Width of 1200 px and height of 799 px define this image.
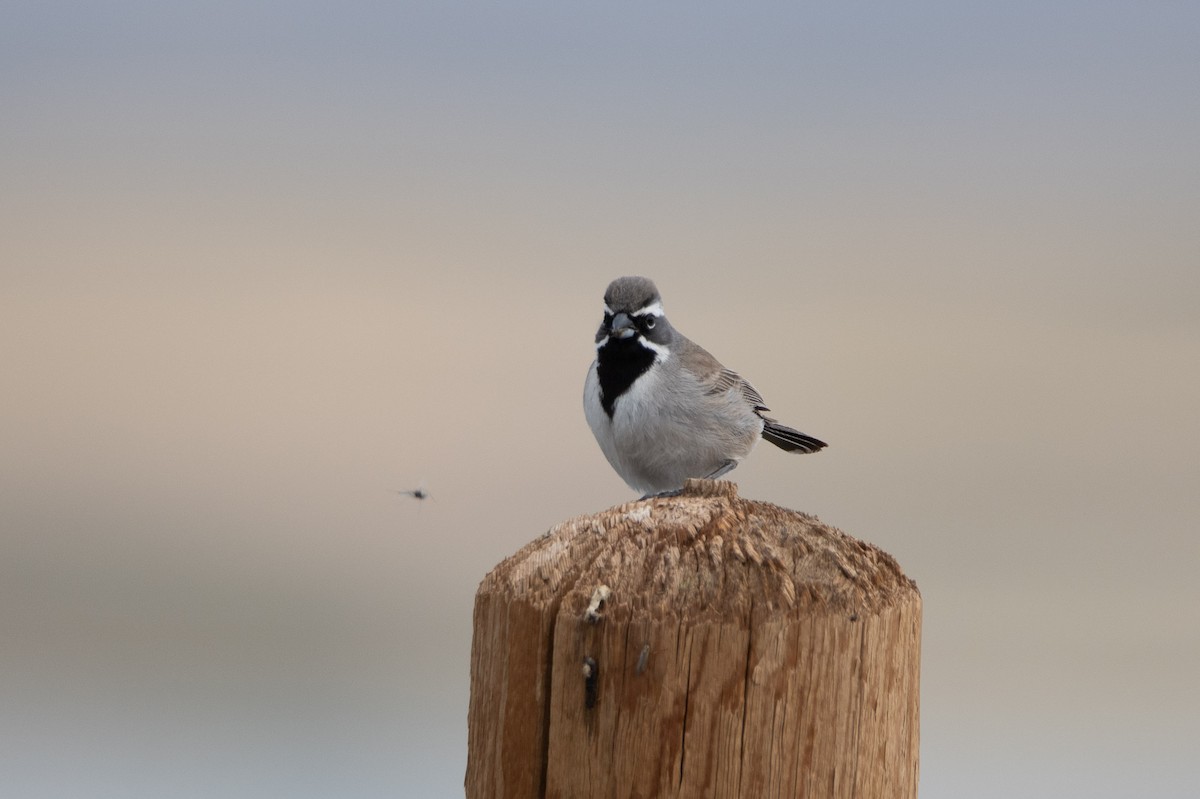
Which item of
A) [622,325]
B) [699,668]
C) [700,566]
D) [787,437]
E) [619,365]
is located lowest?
[699,668]

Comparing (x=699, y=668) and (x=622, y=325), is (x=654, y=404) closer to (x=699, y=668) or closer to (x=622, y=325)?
(x=622, y=325)

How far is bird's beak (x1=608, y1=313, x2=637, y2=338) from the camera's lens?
569cm

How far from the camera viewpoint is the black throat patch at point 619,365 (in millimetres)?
5703

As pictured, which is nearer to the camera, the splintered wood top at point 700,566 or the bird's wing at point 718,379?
the splintered wood top at point 700,566

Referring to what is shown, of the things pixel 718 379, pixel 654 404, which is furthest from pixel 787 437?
pixel 654 404

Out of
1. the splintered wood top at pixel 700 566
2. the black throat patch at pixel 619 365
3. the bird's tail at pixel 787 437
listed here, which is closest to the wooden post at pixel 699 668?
the splintered wood top at pixel 700 566

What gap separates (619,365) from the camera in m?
5.77

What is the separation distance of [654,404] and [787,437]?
918mm

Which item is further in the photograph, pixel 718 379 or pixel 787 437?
pixel 787 437

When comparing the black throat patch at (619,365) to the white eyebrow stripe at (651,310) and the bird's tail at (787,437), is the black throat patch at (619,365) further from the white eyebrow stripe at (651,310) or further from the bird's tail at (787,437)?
the bird's tail at (787,437)

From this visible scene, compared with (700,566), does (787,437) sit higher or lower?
higher


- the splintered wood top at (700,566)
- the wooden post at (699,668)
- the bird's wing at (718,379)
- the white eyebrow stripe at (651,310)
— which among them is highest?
the white eyebrow stripe at (651,310)

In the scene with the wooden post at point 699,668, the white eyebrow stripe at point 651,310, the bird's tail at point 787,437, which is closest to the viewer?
the wooden post at point 699,668

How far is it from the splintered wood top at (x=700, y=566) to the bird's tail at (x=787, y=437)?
317 cm
